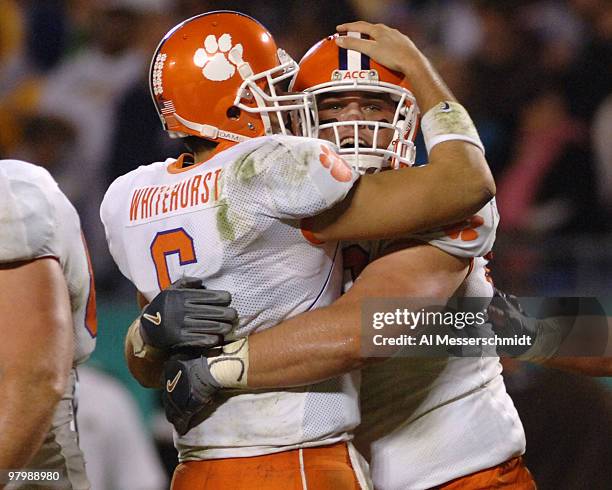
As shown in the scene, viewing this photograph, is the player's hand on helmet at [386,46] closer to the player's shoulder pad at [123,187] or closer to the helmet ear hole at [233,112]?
the helmet ear hole at [233,112]

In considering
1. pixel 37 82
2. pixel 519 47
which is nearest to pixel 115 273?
pixel 37 82

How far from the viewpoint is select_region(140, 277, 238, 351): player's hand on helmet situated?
6.22 feet

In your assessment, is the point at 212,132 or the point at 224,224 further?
the point at 212,132

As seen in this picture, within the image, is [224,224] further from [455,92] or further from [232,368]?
[455,92]

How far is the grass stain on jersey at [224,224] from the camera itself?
1897 mm

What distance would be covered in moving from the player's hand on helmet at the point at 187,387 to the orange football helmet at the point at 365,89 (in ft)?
1.94

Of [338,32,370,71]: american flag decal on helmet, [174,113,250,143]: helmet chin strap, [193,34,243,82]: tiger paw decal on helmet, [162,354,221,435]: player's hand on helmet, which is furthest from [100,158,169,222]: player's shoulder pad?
[338,32,370,71]: american flag decal on helmet

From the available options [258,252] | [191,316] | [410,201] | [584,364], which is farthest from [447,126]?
[584,364]

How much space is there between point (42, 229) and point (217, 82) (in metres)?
0.48

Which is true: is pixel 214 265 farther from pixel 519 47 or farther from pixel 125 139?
pixel 519 47

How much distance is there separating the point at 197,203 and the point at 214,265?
126 millimetres

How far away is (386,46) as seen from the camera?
7.16 ft

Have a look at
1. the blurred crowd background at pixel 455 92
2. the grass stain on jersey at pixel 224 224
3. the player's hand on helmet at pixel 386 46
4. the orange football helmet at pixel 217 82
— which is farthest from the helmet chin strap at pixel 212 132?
the blurred crowd background at pixel 455 92

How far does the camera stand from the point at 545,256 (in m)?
4.04
